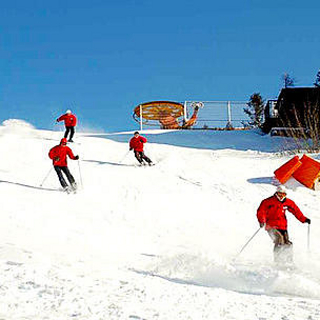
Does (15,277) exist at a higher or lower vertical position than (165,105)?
lower

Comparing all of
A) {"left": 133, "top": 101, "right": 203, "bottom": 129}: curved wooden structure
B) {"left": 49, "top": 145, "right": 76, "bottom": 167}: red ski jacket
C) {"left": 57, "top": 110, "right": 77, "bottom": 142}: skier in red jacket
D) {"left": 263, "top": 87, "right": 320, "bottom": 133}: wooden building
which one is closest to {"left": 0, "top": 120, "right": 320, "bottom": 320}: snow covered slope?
{"left": 49, "top": 145, "right": 76, "bottom": 167}: red ski jacket

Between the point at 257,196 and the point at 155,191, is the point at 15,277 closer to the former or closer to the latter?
the point at 155,191

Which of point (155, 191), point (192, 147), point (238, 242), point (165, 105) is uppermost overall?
point (165, 105)

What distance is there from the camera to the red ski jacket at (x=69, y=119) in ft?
60.2

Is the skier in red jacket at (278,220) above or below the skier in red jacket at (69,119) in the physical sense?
below

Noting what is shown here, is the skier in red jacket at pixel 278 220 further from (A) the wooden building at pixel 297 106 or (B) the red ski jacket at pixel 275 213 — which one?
(A) the wooden building at pixel 297 106

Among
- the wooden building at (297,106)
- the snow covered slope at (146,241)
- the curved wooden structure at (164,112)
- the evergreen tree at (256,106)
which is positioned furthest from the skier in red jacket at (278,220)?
the evergreen tree at (256,106)

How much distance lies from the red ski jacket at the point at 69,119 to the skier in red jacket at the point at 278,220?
12.4m

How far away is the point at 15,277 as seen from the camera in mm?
4910

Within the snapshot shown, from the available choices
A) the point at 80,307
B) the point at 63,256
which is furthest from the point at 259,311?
the point at 63,256

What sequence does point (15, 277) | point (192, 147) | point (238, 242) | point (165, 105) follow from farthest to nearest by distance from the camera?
point (165, 105), point (192, 147), point (238, 242), point (15, 277)

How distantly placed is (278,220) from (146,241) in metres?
2.52

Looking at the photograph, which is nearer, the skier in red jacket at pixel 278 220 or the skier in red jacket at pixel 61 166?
the skier in red jacket at pixel 278 220

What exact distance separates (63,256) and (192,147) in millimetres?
16116
